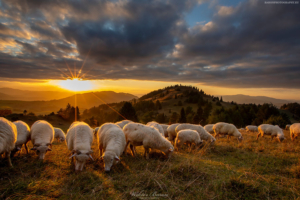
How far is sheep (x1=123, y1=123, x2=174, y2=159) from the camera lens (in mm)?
8812

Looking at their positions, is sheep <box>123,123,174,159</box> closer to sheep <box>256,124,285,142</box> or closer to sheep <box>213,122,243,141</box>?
sheep <box>213,122,243,141</box>

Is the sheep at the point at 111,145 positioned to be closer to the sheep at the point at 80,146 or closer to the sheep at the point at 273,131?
the sheep at the point at 80,146

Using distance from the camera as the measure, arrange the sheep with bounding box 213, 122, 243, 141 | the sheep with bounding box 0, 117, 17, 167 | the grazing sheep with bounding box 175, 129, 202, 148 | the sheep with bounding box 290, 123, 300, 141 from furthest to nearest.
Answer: the sheep with bounding box 290, 123, 300, 141, the sheep with bounding box 213, 122, 243, 141, the grazing sheep with bounding box 175, 129, 202, 148, the sheep with bounding box 0, 117, 17, 167

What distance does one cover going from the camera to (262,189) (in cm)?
477

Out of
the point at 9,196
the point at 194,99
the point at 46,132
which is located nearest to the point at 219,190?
the point at 9,196

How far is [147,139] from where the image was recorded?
8891mm

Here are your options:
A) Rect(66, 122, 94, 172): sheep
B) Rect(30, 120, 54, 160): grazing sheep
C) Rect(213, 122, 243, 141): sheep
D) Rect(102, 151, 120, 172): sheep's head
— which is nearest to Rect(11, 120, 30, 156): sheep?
Rect(30, 120, 54, 160): grazing sheep

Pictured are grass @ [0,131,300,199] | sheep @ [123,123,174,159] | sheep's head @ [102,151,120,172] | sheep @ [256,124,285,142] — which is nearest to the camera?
grass @ [0,131,300,199]

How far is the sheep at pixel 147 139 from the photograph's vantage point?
8812 millimetres

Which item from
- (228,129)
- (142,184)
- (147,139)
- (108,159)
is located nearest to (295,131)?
(228,129)

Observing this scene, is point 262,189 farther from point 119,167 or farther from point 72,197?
point 72,197

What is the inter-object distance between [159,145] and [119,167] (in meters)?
2.92

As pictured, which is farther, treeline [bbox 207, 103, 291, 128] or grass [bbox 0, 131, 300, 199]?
treeline [bbox 207, 103, 291, 128]

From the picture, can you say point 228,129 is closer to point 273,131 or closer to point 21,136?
point 273,131
